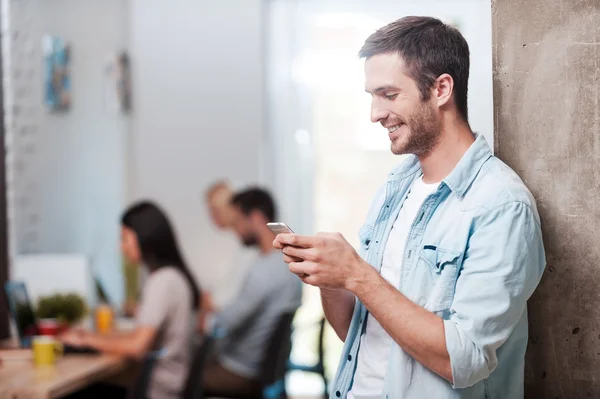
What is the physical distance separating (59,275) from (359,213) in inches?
102

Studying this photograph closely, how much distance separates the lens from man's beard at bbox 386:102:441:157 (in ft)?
4.43

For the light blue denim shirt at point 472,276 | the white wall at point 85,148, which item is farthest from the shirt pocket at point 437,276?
the white wall at point 85,148

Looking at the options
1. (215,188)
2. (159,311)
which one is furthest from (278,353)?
(215,188)

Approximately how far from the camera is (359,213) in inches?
67.8

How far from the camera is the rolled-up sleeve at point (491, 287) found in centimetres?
126

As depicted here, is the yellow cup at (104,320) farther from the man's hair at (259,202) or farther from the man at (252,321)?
the man's hair at (259,202)

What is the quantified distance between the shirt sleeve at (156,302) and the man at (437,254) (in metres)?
2.17

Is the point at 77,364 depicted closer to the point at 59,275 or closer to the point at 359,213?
the point at 59,275

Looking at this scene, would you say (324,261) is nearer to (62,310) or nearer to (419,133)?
Answer: (419,133)

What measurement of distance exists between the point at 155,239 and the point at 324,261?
2453 mm

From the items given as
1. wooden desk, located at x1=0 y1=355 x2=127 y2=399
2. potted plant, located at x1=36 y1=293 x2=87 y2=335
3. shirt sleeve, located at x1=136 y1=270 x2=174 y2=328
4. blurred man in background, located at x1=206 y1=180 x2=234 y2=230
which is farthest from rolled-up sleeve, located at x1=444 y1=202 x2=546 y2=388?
blurred man in background, located at x1=206 y1=180 x2=234 y2=230

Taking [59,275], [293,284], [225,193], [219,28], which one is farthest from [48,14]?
[293,284]

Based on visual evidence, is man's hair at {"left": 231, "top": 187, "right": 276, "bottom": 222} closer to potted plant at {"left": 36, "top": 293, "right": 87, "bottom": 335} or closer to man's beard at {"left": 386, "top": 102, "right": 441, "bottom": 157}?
potted plant at {"left": 36, "top": 293, "right": 87, "bottom": 335}

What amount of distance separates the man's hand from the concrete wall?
15.5 inches
